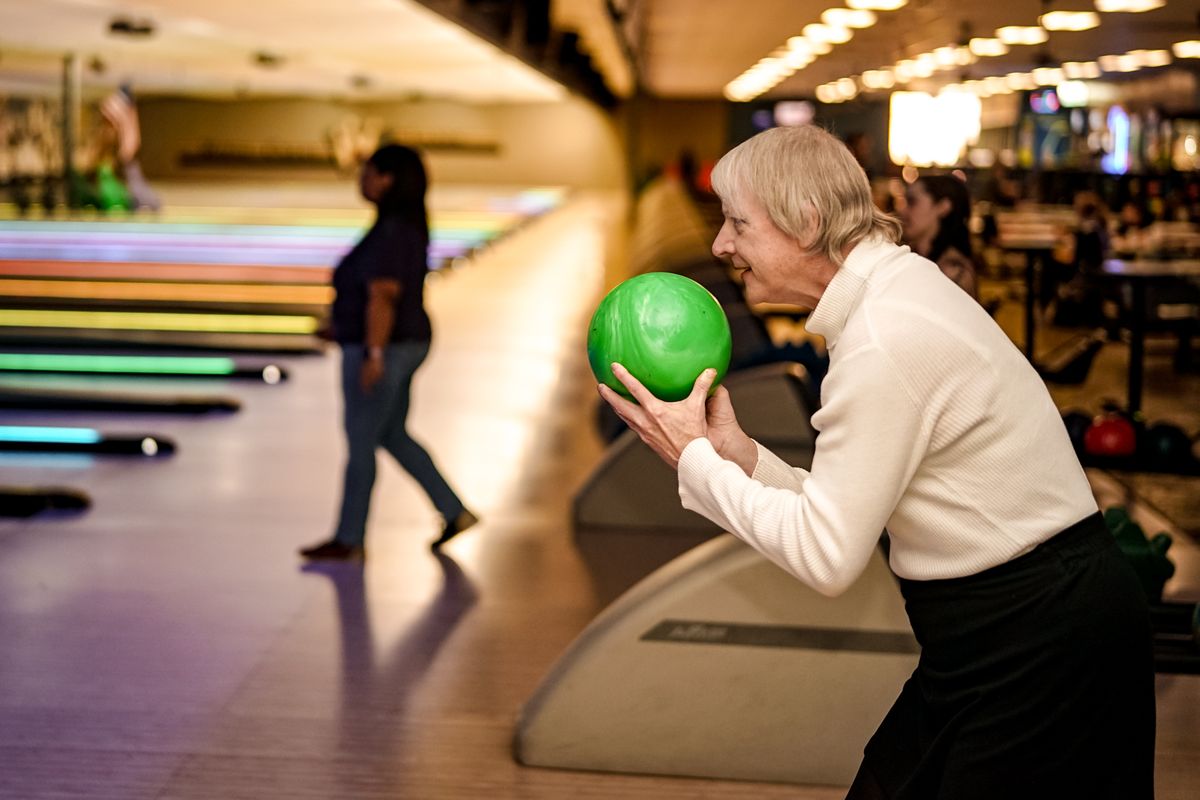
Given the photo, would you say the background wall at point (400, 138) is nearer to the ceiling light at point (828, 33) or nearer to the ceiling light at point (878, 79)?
the ceiling light at point (878, 79)

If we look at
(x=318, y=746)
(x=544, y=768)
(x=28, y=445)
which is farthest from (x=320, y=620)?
(x=28, y=445)

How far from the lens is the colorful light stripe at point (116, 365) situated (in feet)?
29.9

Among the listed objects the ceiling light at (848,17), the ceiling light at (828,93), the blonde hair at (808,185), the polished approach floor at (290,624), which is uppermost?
the ceiling light at (828,93)

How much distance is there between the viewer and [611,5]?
1002 centimetres

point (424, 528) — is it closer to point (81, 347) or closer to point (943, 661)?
point (943, 661)

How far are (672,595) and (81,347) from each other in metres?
7.66

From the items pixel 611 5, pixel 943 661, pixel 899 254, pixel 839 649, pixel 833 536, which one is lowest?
pixel 839 649

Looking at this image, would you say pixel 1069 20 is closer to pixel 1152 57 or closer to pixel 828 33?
pixel 828 33

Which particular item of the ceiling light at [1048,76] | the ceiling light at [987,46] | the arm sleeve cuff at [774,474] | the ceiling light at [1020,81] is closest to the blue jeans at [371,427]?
the arm sleeve cuff at [774,474]

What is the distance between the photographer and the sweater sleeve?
1.71 m

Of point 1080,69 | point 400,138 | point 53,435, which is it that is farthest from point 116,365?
point 400,138

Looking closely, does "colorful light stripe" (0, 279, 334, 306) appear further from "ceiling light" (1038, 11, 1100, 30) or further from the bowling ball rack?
the bowling ball rack

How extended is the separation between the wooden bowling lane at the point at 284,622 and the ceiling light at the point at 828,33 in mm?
6876

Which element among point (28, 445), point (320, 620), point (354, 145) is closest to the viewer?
point (320, 620)
